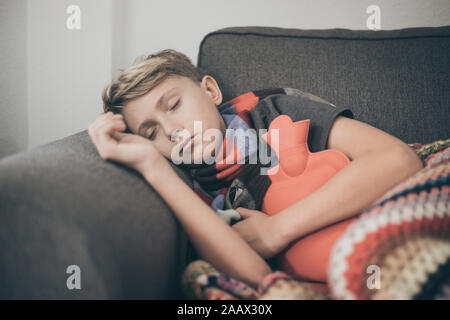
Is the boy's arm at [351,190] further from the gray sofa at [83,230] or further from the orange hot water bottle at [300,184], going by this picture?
the gray sofa at [83,230]

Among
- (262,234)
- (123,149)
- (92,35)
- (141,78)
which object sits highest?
(92,35)

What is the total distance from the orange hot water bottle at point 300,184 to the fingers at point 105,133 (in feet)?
1.06

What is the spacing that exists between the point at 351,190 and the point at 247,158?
0.24 m

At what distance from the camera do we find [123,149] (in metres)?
0.49

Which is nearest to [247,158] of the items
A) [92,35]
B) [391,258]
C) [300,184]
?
[300,184]

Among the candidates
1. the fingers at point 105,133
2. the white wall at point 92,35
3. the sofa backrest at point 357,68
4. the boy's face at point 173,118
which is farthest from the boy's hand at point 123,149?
the white wall at point 92,35

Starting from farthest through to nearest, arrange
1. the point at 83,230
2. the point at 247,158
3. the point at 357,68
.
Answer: the point at 357,68
the point at 247,158
the point at 83,230

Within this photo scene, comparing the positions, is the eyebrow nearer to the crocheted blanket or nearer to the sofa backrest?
the sofa backrest

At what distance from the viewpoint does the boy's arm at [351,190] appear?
19.2 inches

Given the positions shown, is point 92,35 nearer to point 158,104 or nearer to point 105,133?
point 158,104

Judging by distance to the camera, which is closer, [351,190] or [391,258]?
[391,258]

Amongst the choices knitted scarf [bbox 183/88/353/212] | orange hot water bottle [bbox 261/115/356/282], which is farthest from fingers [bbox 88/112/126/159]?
orange hot water bottle [bbox 261/115/356/282]

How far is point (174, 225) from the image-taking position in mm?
454
